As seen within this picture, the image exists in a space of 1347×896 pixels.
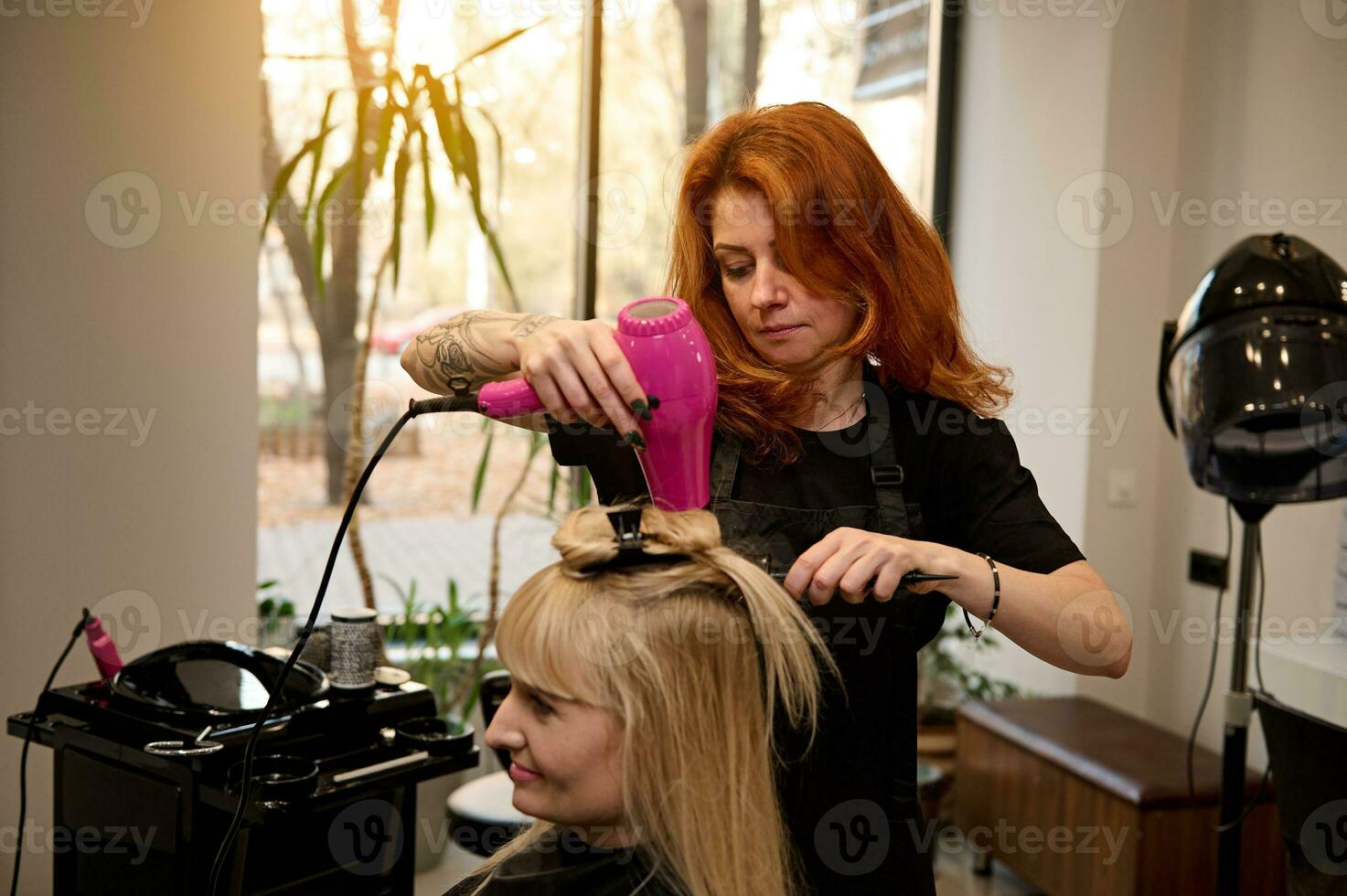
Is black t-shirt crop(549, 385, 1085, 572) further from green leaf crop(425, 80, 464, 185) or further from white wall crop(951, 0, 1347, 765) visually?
white wall crop(951, 0, 1347, 765)

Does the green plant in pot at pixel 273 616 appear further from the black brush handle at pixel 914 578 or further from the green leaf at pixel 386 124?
the black brush handle at pixel 914 578

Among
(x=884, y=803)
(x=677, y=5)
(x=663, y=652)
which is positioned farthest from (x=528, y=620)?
(x=677, y=5)

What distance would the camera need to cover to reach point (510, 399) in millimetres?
1142

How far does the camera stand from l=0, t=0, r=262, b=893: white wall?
238cm

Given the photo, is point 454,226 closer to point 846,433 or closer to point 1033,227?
point 1033,227

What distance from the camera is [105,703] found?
1730mm

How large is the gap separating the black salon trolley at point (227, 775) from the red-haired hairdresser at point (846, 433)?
1.90ft

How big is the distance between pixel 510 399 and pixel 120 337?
167cm

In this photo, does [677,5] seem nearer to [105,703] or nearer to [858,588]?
[105,703]

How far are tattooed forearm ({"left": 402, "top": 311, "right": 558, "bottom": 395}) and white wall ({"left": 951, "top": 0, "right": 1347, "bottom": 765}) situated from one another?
2.33 meters

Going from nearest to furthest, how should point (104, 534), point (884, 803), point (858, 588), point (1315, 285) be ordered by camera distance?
point (858, 588)
point (884, 803)
point (1315, 285)
point (104, 534)

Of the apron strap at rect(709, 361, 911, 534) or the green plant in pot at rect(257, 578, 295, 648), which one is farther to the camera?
the green plant in pot at rect(257, 578, 295, 648)

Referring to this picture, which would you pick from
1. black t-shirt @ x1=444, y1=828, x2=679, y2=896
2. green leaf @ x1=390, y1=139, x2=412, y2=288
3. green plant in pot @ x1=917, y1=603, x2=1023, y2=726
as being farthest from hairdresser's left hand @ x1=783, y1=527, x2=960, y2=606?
green plant in pot @ x1=917, y1=603, x2=1023, y2=726

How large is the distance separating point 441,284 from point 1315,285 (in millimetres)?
2598
